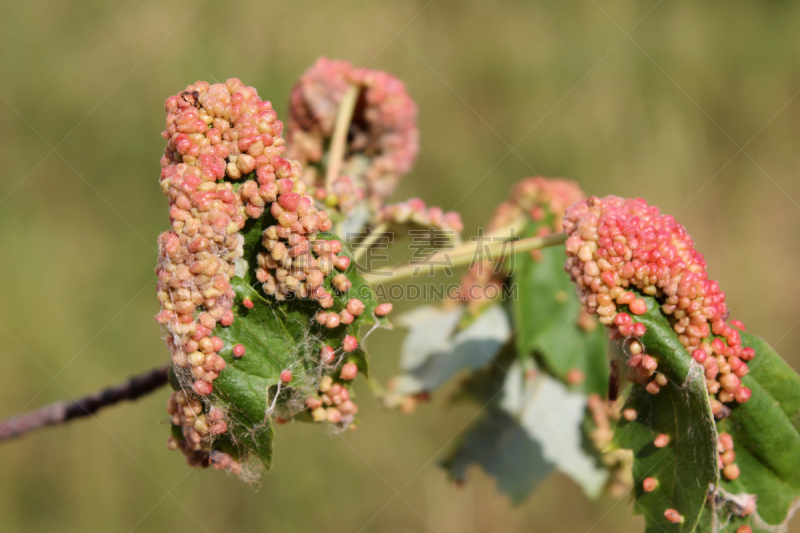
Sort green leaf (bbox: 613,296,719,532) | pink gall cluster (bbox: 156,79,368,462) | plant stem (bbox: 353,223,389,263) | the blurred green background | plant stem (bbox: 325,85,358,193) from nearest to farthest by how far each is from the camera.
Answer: pink gall cluster (bbox: 156,79,368,462)
green leaf (bbox: 613,296,719,532)
plant stem (bbox: 353,223,389,263)
plant stem (bbox: 325,85,358,193)
the blurred green background

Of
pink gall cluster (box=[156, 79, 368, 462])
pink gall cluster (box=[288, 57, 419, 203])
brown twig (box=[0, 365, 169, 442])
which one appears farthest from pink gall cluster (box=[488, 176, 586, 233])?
brown twig (box=[0, 365, 169, 442])

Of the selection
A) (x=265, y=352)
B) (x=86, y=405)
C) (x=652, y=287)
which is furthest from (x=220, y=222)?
(x=652, y=287)

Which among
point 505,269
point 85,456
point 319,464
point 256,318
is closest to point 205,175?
point 256,318

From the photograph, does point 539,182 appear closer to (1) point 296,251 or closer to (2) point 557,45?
(1) point 296,251

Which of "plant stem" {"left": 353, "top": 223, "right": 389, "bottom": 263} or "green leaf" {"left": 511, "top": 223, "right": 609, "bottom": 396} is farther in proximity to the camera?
"green leaf" {"left": 511, "top": 223, "right": 609, "bottom": 396}

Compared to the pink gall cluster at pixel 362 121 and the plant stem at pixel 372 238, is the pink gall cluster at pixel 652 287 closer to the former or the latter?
the plant stem at pixel 372 238

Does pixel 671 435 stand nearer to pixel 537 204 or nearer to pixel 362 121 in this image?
pixel 537 204

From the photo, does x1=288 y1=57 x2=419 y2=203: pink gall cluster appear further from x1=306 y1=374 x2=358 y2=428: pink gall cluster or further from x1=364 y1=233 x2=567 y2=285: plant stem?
x1=306 y1=374 x2=358 y2=428: pink gall cluster
